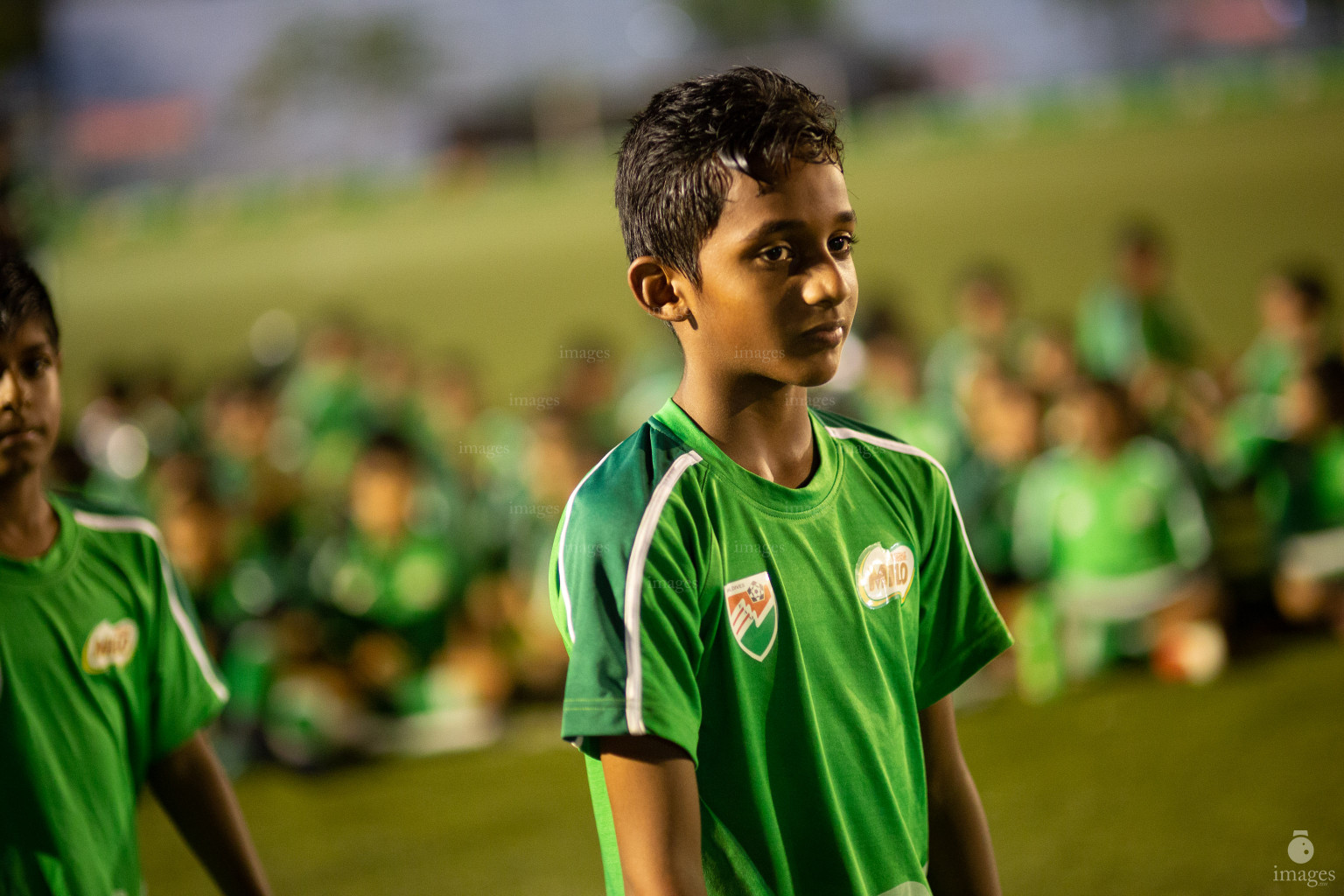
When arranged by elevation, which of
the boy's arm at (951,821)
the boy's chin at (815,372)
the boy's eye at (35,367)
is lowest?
the boy's arm at (951,821)

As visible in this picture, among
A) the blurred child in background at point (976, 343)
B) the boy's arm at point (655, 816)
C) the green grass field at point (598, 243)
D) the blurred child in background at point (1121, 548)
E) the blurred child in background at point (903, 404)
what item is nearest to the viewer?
the boy's arm at point (655, 816)

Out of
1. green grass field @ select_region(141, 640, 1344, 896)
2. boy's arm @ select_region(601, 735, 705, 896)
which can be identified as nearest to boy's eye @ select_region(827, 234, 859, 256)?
boy's arm @ select_region(601, 735, 705, 896)

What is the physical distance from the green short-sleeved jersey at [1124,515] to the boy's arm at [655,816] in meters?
3.91

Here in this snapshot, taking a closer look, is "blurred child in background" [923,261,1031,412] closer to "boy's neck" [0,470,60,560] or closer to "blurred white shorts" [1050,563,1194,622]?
"blurred white shorts" [1050,563,1194,622]

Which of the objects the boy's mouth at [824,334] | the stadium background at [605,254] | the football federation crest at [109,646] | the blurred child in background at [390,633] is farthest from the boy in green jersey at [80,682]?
the blurred child in background at [390,633]

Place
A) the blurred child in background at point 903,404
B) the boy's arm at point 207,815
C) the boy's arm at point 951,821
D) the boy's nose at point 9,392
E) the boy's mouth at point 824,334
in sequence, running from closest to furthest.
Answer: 1. the boy's mouth at point 824,334
2. the boy's arm at point 951,821
3. the boy's nose at point 9,392
4. the boy's arm at point 207,815
5. the blurred child in background at point 903,404

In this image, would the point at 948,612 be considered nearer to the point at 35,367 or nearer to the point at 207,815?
the point at 207,815

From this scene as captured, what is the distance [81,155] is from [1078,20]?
11645mm

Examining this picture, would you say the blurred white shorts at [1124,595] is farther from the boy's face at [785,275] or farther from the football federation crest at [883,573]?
the boy's face at [785,275]

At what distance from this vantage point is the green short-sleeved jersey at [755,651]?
3.22ft

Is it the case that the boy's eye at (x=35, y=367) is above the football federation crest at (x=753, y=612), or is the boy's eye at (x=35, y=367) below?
above

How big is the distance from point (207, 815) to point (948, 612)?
102 centimetres

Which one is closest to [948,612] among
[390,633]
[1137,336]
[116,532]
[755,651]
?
[755,651]

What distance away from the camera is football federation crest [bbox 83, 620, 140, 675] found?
150cm
